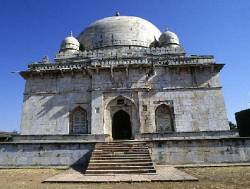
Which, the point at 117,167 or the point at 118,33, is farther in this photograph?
the point at 118,33

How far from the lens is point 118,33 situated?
2267 centimetres

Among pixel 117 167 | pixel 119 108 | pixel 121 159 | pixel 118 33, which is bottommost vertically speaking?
pixel 117 167

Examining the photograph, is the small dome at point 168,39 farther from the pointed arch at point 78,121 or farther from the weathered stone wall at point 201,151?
the weathered stone wall at point 201,151

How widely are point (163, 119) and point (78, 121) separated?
6430mm

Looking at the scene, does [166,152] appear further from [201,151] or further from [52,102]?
[52,102]

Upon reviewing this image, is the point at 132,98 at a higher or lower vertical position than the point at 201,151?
higher

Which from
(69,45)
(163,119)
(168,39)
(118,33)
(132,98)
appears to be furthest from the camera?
(118,33)

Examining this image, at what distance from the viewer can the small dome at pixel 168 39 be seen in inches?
851

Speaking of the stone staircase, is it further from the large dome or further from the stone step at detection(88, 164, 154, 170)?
the large dome

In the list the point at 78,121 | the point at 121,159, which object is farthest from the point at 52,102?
the point at 121,159

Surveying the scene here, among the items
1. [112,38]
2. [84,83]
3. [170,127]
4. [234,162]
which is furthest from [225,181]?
[112,38]

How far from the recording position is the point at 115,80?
1859cm

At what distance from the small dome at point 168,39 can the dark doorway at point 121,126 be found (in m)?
7.52

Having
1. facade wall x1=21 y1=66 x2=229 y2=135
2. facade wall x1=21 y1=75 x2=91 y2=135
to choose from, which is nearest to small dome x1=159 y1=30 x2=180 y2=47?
facade wall x1=21 y1=66 x2=229 y2=135
